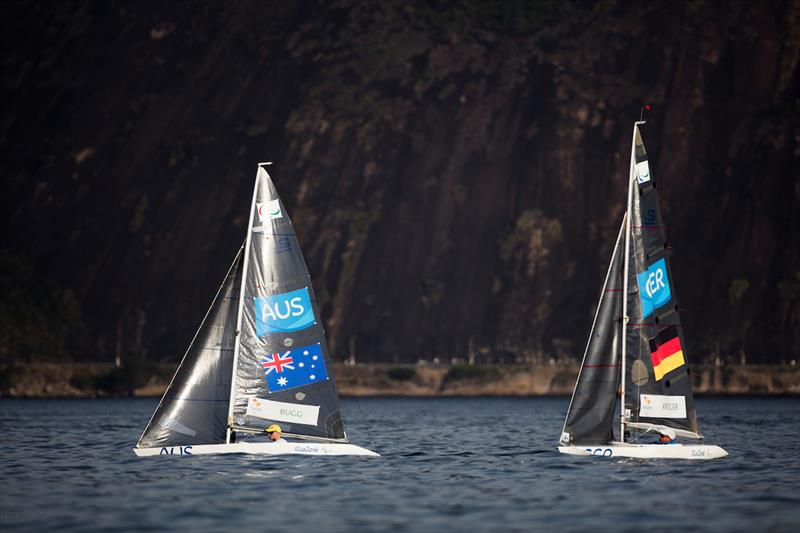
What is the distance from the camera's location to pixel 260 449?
52438 mm

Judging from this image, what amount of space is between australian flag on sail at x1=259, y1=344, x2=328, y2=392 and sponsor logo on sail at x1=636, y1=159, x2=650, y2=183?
13.5m

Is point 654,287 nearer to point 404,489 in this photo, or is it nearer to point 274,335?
point 404,489

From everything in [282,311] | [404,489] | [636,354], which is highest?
[282,311]

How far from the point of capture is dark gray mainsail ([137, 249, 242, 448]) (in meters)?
50.9

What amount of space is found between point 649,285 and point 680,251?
141 meters

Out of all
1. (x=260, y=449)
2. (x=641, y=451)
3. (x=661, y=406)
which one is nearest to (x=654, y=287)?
(x=661, y=406)

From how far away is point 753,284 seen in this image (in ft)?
606

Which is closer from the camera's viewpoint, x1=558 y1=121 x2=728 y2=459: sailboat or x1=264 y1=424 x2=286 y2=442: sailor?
x1=558 y1=121 x2=728 y2=459: sailboat

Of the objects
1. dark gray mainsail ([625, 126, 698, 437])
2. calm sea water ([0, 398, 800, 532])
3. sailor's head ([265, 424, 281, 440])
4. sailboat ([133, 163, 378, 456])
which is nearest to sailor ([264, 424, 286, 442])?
sailor's head ([265, 424, 281, 440])

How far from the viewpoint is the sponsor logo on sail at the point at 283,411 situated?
5181 cm

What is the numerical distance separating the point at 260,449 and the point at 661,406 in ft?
48.9

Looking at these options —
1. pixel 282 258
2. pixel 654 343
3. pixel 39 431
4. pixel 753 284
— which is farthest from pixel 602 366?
pixel 753 284

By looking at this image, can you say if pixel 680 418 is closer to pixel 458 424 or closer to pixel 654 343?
pixel 654 343

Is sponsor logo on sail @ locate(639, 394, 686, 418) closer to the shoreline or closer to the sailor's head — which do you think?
the sailor's head
